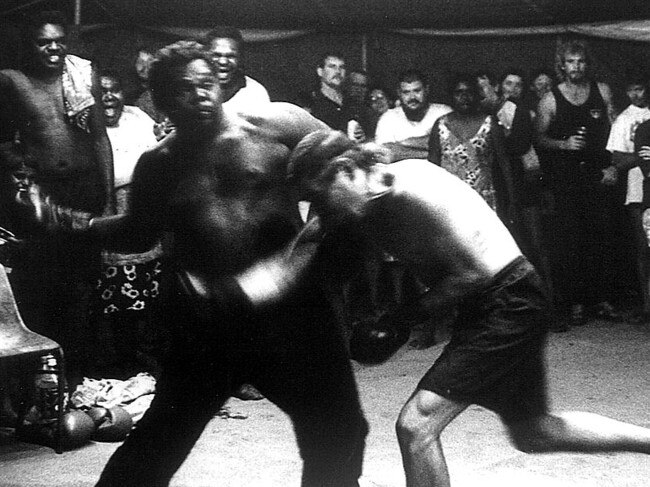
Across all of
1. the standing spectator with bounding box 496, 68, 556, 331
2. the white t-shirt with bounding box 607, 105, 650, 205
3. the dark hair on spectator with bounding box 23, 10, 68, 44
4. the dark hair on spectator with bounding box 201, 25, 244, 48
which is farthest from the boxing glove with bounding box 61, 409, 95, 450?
the white t-shirt with bounding box 607, 105, 650, 205

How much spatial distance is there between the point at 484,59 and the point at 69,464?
5.98ft

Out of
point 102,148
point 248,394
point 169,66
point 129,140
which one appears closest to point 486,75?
point 169,66

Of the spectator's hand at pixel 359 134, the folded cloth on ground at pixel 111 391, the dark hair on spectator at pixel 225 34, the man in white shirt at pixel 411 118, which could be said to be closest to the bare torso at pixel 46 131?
the dark hair on spectator at pixel 225 34

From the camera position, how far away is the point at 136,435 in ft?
9.67

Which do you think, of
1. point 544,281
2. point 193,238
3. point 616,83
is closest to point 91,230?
point 193,238

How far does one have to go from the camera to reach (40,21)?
10.7 ft

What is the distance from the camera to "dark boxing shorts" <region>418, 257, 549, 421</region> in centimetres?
286

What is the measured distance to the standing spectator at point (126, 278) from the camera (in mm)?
3158

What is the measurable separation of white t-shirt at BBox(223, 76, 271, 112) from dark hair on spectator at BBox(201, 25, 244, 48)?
16cm

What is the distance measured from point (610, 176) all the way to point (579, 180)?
102mm

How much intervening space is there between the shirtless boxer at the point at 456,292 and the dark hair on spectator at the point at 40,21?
34.8 inches

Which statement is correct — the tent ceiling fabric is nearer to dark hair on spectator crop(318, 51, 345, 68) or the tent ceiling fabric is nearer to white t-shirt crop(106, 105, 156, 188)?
dark hair on spectator crop(318, 51, 345, 68)

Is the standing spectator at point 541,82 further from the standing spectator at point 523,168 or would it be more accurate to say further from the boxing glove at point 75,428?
the boxing glove at point 75,428

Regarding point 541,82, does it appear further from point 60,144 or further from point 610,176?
point 60,144
